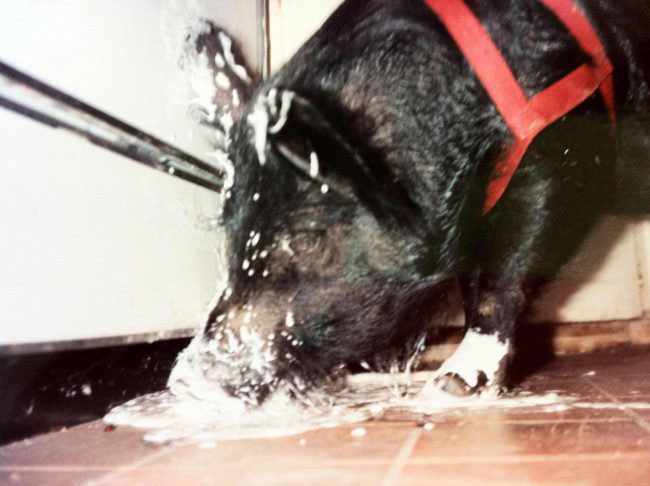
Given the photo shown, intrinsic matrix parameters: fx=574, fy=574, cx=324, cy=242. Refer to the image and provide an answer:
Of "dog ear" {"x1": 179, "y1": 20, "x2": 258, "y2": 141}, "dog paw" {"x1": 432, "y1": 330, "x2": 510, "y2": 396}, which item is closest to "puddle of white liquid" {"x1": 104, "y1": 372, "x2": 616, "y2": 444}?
"dog paw" {"x1": 432, "y1": 330, "x2": 510, "y2": 396}

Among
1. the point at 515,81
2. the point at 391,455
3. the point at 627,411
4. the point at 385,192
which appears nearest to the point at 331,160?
the point at 385,192

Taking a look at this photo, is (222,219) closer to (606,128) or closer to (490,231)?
(490,231)

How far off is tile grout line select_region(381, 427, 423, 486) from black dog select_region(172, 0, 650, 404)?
14.1 inches

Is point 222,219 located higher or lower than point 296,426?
higher

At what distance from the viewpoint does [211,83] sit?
4.45 ft

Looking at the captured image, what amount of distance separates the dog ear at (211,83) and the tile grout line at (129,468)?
75 centimetres

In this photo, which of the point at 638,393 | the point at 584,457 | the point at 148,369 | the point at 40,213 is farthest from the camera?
the point at 148,369

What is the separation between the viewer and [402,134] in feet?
3.80

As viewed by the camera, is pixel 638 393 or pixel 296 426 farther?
pixel 638 393

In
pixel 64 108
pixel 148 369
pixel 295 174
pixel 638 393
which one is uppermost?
pixel 64 108

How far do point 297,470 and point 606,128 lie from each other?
3.55 feet

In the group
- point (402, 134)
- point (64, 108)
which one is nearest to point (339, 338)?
A: point (402, 134)

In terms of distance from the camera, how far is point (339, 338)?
126 centimetres

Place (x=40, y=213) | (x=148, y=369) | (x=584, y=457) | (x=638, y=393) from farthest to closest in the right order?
(x=148, y=369) → (x=638, y=393) → (x=40, y=213) → (x=584, y=457)
